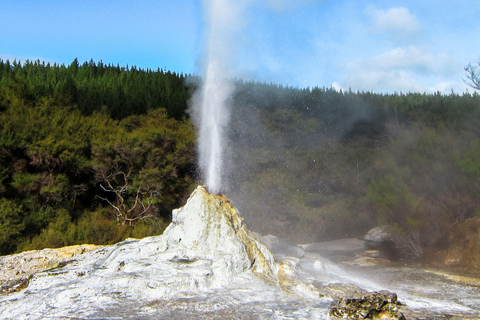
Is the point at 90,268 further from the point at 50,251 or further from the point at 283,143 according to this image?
the point at 283,143

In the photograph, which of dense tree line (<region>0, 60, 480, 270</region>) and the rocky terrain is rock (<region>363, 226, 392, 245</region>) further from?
the rocky terrain

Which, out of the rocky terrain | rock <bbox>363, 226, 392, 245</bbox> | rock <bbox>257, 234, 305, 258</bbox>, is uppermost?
the rocky terrain

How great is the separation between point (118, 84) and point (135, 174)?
19.8 m

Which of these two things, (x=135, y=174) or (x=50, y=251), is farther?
(x=135, y=174)

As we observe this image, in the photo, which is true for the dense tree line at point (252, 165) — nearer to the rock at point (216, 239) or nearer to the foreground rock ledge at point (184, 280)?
the foreground rock ledge at point (184, 280)

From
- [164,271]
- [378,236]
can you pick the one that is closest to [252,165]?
[378,236]

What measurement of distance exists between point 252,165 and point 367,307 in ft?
67.0

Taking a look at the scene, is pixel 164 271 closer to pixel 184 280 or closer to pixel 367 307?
pixel 184 280

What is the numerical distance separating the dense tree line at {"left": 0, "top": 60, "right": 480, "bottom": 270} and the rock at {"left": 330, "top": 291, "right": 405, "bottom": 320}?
9.61 metres

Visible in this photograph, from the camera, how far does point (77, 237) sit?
1469cm

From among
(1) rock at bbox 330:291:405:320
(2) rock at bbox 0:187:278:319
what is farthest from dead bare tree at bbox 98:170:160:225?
(1) rock at bbox 330:291:405:320

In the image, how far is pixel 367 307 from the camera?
237 inches

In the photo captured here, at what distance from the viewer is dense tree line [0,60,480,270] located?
658 inches

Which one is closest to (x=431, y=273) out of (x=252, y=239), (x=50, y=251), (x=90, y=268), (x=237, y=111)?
(x=252, y=239)
